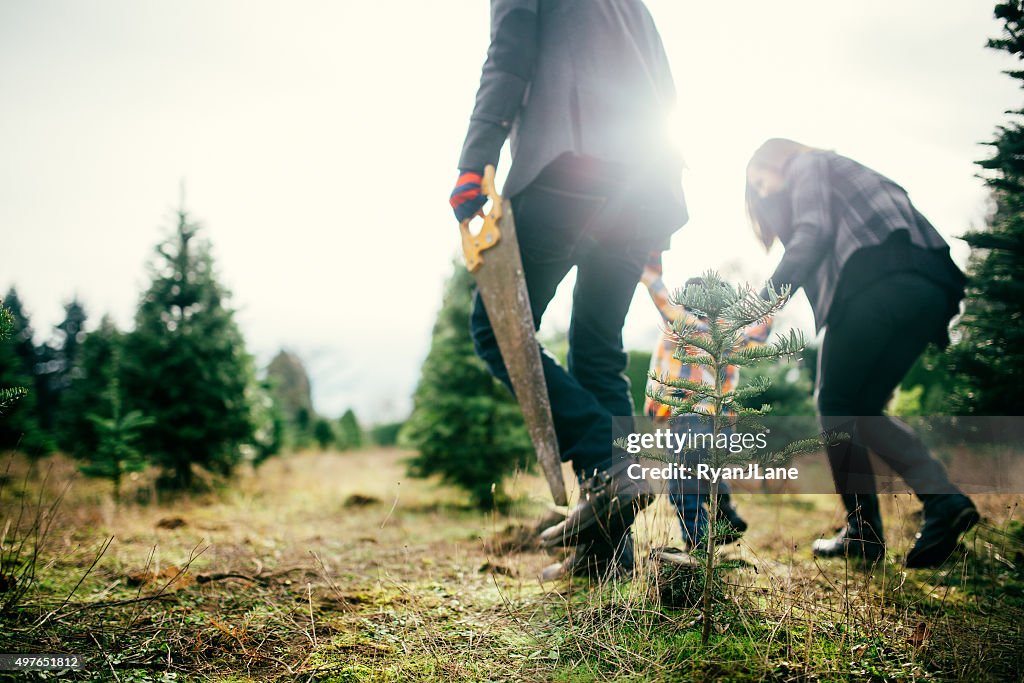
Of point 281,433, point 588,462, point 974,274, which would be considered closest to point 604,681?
point 588,462

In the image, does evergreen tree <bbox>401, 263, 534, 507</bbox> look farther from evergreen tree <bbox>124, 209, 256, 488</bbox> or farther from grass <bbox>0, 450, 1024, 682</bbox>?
grass <bbox>0, 450, 1024, 682</bbox>

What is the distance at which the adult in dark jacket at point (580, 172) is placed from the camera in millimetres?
1923

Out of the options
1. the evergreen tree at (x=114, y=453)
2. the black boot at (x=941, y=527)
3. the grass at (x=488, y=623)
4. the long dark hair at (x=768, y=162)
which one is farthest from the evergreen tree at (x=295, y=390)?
the black boot at (x=941, y=527)

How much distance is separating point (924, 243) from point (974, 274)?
1255 mm

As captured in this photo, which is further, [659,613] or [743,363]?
[659,613]

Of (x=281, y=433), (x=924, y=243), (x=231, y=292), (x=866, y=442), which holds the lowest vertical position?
(x=281, y=433)

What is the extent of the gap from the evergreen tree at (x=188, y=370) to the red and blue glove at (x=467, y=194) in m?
5.19

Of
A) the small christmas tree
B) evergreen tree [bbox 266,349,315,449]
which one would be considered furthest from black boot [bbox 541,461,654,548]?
evergreen tree [bbox 266,349,315,449]

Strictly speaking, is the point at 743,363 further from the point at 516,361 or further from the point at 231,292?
the point at 231,292

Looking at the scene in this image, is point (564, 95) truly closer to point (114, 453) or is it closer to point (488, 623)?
point (488, 623)

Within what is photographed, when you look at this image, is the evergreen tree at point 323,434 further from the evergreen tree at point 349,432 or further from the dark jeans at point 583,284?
the dark jeans at point 583,284

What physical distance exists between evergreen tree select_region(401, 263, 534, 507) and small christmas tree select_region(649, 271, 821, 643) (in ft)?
13.9

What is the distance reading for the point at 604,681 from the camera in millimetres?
1211

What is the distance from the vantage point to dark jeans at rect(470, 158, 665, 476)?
1980mm
